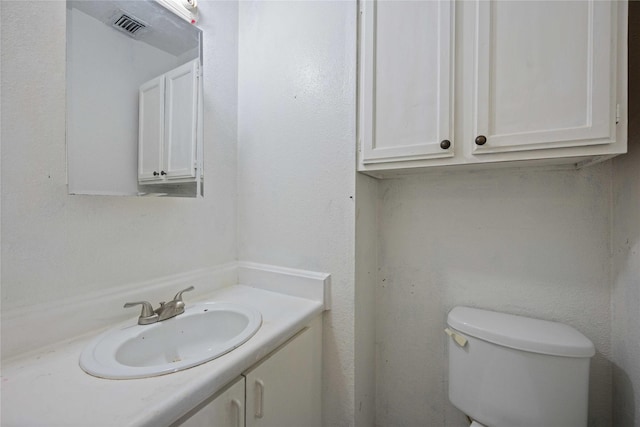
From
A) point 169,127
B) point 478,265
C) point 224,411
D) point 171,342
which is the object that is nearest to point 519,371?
point 478,265

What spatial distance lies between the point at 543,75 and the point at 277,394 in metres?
1.25

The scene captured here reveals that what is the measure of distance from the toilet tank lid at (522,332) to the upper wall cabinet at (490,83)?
22.1 inches

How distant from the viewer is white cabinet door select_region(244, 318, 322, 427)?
76 cm

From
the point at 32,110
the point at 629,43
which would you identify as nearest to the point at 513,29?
the point at 629,43

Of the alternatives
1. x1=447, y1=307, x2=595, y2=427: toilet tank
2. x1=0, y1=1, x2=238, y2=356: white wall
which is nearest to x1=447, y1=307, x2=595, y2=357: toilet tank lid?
x1=447, y1=307, x2=595, y2=427: toilet tank

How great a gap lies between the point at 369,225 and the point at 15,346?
1.17 m

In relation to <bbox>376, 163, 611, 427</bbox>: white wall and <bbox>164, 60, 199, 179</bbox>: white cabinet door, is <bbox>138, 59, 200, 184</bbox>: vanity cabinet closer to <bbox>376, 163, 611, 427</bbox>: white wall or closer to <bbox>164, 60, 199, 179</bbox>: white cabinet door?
<bbox>164, 60, 199, 179</bbox>: white cabinet door

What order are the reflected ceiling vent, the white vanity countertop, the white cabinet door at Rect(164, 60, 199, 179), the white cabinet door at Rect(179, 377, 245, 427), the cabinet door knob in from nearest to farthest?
the white vanity countertop
the white cabinet door at Rect(179, 377, 245, 427)
the cabinet door knob
the reflected ceiling vent
the white cabinet door at Rect(164, 60, 199, 179)

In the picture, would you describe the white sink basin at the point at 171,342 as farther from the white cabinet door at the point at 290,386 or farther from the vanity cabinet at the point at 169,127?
the vanity cabinet at the point at 169,127

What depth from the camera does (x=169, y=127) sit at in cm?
103

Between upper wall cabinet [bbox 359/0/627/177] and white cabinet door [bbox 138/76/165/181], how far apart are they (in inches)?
30.2

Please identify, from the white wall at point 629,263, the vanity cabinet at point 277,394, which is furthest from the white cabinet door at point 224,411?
the white wall at point 629,263

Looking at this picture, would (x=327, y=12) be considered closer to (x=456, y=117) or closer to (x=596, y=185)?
(x=456, y=117)

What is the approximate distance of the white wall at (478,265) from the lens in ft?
3.02
